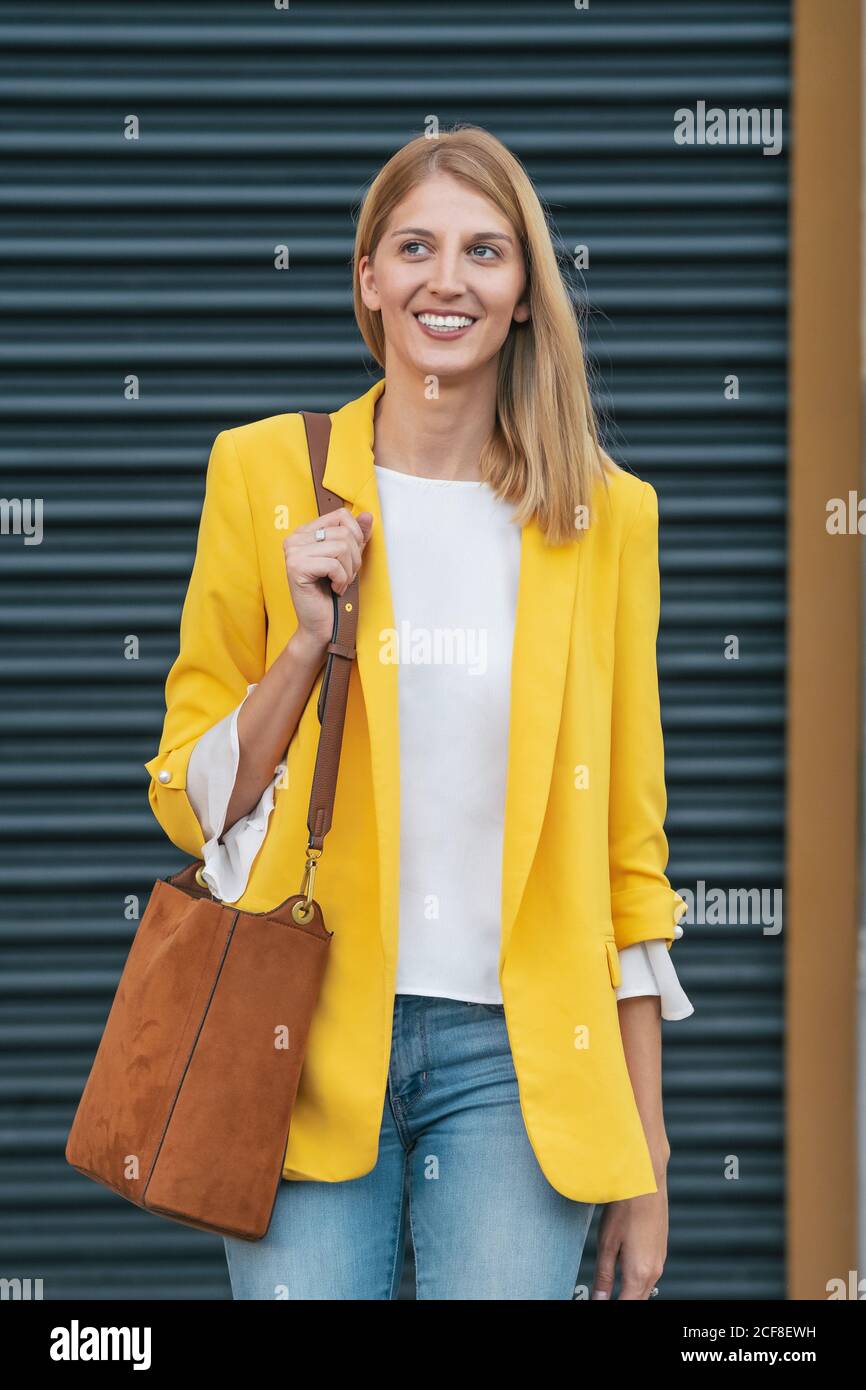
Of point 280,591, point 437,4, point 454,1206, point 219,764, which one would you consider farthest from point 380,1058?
point 437,4

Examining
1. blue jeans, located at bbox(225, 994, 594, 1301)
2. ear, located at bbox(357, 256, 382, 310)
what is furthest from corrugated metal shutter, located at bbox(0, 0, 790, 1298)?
blue jeans, located at bbox(225, 994, 594, 1301)

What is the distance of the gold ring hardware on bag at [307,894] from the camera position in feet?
5.80

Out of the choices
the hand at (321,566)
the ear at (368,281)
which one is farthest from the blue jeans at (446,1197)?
Result: the ear at (368,281)

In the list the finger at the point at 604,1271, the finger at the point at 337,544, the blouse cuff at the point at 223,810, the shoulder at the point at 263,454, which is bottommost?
the finger at the point at 604,1271

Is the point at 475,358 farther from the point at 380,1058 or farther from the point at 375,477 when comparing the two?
the point at 380,1058

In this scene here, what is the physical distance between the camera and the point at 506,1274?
6.03ft

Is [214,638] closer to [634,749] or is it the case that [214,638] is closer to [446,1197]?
[634,749]

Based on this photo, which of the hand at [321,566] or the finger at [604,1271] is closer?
the hand at [321,566]

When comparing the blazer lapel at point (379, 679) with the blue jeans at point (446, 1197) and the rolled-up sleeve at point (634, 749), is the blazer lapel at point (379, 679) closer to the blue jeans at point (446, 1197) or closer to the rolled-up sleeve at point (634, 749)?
the blue jeans at point (446, 1197)

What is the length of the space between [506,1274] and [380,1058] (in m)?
0.36

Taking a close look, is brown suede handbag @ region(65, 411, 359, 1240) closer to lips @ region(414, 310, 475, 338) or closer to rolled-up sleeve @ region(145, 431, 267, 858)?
rolled-up sleeve @ region(145, 431, 267, 858)

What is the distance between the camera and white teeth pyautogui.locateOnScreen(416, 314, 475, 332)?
6.12ft

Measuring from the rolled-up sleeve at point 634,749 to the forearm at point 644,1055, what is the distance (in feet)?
0.31
